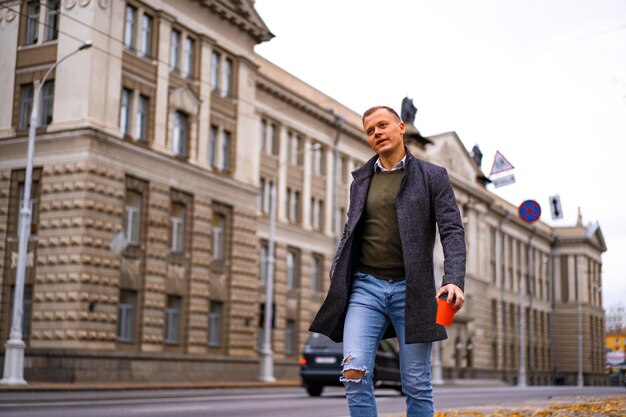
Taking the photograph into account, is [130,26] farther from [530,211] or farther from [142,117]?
[530,211]

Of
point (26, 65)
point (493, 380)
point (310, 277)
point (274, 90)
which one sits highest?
point (274, 90)

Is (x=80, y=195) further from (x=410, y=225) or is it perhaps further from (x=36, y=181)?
(x=410, y=225)

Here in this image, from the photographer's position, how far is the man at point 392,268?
5309 millimetres

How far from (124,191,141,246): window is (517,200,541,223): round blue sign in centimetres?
1201

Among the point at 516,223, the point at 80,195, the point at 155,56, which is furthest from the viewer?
the point at 516,223

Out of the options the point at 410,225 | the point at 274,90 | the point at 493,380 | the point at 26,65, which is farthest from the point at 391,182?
the point at 493,380

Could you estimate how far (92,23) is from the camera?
2930 centimetres

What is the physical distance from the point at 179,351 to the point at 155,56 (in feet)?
32.5

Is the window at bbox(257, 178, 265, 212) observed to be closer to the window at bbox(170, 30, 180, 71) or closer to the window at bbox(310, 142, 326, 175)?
the window at bbox(310, 142, 326, 175)

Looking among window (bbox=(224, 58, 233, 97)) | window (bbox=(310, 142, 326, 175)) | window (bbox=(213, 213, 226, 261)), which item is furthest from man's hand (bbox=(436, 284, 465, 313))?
window (bbox=(310, 142, 326, 175))

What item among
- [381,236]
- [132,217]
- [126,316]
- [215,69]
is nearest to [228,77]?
[215,69]

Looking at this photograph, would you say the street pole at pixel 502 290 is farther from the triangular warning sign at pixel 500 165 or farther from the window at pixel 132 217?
the triangular warning sign at pixel 500 165

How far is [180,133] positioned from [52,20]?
632cm

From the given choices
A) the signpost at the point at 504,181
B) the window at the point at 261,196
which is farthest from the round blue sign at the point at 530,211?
the window at the point at 261,196
